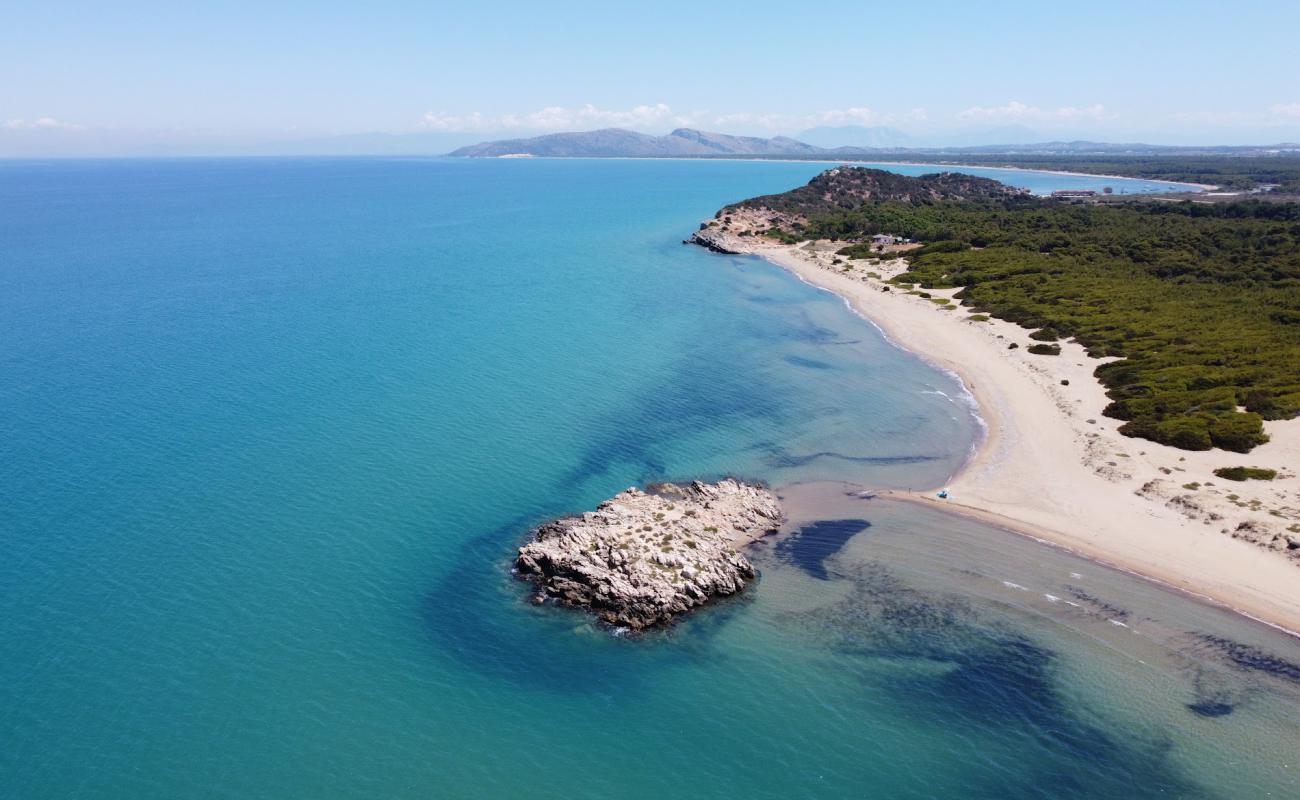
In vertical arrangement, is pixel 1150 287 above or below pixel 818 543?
above

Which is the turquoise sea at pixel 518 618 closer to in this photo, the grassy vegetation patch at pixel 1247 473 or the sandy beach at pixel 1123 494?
the sandy beach at pixel 1123 494

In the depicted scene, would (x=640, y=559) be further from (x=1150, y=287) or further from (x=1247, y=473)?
(x=1150, y=287)

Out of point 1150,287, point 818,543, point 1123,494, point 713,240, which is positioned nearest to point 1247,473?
point 1123,494

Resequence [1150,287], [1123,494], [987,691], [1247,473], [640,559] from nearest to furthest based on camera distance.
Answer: [987,691], [640,559], [1123,494], [1247,473], [1150,287]

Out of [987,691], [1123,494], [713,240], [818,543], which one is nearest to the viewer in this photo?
[987,691]

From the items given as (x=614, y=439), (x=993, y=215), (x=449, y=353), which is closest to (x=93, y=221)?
(x=449, y=353)

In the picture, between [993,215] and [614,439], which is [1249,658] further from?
[993,215]

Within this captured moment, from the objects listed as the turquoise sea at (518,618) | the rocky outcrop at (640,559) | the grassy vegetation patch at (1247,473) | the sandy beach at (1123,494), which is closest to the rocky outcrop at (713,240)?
the turquoise sea at (518,618)
